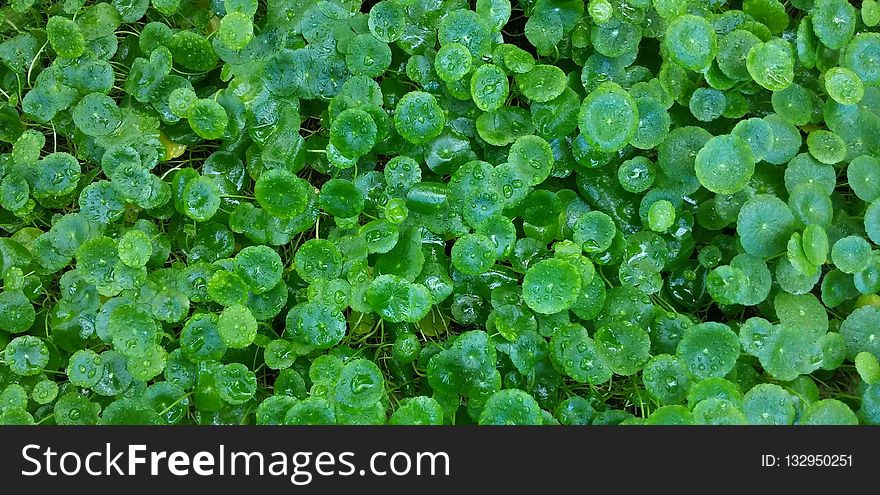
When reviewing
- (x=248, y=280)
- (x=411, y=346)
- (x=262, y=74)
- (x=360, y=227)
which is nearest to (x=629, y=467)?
(x=411, y=346)

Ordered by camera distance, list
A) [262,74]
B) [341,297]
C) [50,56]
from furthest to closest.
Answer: [50,56], [262,74], [341,297]

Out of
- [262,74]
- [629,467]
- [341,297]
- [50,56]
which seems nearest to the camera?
[629,467]

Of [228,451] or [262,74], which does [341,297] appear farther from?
[262,74]

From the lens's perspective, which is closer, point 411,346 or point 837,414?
point 837,414

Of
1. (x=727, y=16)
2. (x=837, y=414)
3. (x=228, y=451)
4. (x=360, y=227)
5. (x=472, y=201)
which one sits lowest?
(x=228, y=451)

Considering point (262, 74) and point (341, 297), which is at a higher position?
point (262, 74)

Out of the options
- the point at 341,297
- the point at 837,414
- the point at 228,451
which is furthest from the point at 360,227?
the point at 837,414

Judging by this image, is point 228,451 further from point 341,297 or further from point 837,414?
point 837,414
